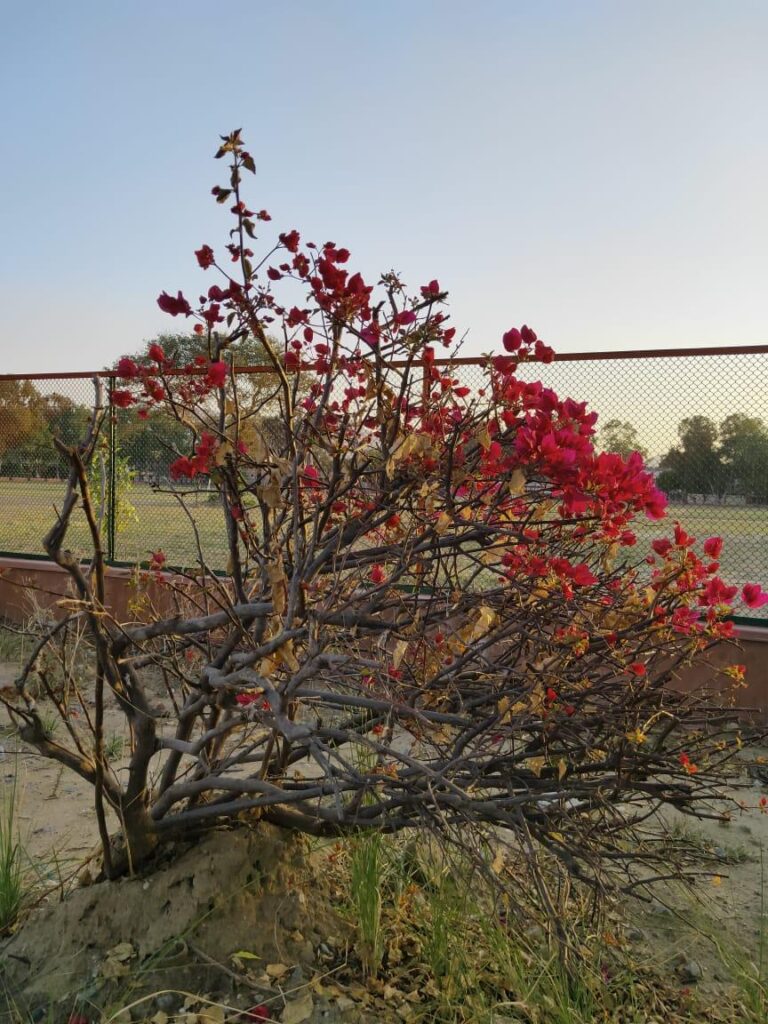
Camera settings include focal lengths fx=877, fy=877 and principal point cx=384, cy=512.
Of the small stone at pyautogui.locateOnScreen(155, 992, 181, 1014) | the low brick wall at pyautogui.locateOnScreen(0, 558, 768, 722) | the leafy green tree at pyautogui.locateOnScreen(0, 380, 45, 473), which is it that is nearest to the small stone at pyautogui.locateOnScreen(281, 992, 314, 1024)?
the small stone at pyautogui.locateOnScreen(155, 992, 181, 1014)

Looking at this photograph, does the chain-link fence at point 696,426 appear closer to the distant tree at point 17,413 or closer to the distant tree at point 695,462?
the distant tree at point 695,462

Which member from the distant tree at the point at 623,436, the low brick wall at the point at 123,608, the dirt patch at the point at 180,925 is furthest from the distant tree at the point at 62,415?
the dirt patch at the point at 180,925

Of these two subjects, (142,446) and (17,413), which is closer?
(142,446)

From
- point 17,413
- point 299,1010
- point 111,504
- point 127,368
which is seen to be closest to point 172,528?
point 111,504

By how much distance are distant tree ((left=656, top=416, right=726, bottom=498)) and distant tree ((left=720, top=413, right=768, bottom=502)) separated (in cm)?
5

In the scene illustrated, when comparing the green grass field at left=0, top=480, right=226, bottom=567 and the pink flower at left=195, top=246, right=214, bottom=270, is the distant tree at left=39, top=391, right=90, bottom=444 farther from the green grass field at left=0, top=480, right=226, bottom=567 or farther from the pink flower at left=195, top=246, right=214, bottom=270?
the pink flower at left=195, top=246, right=214, bottom=270

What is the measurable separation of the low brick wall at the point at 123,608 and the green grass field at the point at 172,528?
28cm

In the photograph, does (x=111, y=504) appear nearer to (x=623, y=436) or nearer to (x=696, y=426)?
(x=623, y=436)

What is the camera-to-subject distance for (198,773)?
2.49 metres

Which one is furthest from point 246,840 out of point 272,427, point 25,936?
point 272,427

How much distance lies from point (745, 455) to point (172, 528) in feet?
15.3

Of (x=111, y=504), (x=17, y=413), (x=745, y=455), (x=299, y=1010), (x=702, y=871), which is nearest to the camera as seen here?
(x=299, y=1010)

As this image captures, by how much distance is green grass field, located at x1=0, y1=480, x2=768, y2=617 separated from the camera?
531 centimetres

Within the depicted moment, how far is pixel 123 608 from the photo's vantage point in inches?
264
